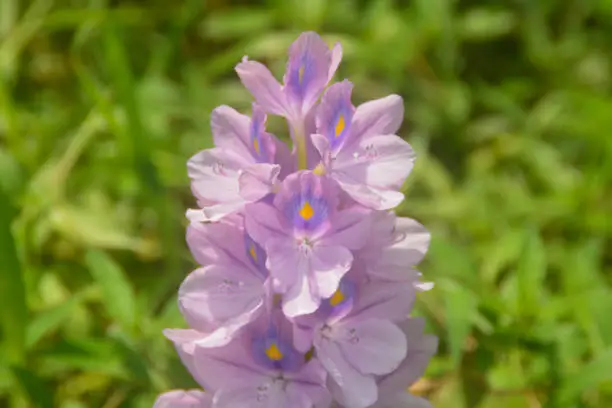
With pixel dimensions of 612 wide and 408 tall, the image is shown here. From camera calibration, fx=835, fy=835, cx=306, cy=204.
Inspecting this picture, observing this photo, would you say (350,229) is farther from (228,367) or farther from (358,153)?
(228,367)

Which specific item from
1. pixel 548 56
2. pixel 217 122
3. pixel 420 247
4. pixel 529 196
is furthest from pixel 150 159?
pixel 548 56

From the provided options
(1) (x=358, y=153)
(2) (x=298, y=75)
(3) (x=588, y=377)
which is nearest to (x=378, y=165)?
(1) (x=358, y=153)

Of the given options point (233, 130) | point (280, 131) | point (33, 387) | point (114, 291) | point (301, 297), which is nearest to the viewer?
point (301, 297)

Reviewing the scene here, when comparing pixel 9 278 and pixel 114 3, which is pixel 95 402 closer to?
pixel 9 278

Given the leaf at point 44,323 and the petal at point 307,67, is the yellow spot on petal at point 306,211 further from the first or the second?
the leaf at point 44,323

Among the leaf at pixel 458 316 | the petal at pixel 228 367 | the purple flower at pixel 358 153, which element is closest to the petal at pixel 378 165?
the purple flower at pixel 358 153

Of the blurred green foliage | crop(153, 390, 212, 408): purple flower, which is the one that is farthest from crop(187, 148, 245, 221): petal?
the blurred green foliage
